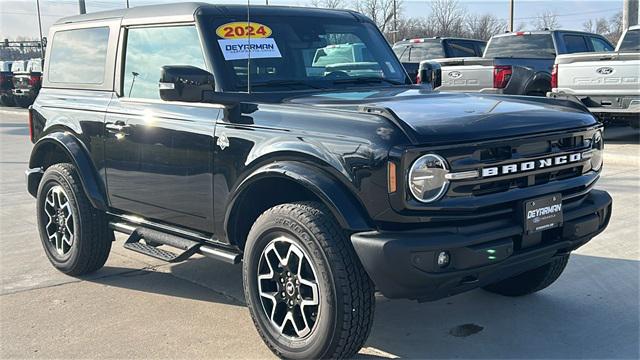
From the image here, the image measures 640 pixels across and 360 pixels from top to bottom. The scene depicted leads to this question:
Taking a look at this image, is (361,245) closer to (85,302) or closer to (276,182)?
(276,182)

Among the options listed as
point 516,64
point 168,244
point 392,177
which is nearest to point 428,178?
point 392,177

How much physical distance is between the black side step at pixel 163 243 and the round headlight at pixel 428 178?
1.63 metres

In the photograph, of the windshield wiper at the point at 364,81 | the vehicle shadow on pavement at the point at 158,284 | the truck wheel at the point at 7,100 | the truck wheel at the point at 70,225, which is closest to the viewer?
the windshield wiper at the point at 364,81

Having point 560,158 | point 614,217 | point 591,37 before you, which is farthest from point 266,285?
point 591,37

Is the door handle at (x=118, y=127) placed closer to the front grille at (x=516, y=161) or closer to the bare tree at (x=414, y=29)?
the front grille at (x=516, y=161)

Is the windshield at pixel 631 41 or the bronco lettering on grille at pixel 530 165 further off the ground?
the windshield at pixel 631 41

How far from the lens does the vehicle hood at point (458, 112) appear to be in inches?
124

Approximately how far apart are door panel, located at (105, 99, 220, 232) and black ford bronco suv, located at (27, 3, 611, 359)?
0.01 metres

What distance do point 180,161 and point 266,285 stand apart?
99 centimetres

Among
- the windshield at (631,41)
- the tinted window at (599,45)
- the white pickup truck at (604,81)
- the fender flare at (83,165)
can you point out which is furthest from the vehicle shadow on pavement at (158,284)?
the tinted window at (599,45)

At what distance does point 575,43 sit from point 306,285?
11.8m

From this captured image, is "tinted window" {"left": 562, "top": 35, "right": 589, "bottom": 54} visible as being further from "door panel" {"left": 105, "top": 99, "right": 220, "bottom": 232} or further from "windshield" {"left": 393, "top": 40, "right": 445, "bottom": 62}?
"door panel" {"left": 105, "top": 99, "right": 220, "bottom": 232}

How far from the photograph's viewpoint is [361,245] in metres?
3.09

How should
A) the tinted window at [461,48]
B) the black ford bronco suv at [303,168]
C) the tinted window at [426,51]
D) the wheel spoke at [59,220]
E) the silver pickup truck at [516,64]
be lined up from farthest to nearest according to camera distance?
the tinted window at [461,48]
the tinted window at [426,51]
the silver pickup truck at [516,64]
the wheel spoke at [59,220]
the black ford bronco suv at [303,168]
